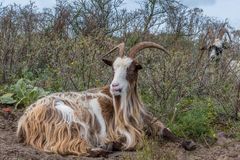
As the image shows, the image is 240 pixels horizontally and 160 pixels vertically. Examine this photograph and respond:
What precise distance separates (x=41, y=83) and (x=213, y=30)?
635cm

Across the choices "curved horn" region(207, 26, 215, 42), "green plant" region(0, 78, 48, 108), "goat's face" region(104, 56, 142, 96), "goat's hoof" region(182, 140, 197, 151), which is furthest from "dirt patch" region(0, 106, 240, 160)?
"curved horn" region(207, 26, 215, 42)

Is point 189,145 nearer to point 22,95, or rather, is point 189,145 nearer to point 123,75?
point 123,75

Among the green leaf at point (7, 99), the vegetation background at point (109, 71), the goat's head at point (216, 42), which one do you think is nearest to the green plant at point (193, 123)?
the vegetation background at point (109, 71)

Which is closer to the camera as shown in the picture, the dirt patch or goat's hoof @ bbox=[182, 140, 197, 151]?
the dirt patch

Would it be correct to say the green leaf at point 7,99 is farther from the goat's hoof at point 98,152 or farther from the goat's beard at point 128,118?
the goat's hoof at point 98,152

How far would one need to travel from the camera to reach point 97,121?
22.9ft

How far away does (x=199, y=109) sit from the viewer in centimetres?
774

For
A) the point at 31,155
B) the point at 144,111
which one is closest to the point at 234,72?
the point at 144,111

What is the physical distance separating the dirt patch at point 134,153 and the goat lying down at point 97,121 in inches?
5.5

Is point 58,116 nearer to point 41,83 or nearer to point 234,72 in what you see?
point 41,83

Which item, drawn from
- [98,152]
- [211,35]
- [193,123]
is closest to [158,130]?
[193,123]

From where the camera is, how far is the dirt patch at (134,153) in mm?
5822

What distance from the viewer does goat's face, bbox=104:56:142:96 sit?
6.82 meters

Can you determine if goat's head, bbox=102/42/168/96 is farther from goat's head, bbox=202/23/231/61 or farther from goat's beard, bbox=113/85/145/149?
goat's head, bbox=202/23/231/61
